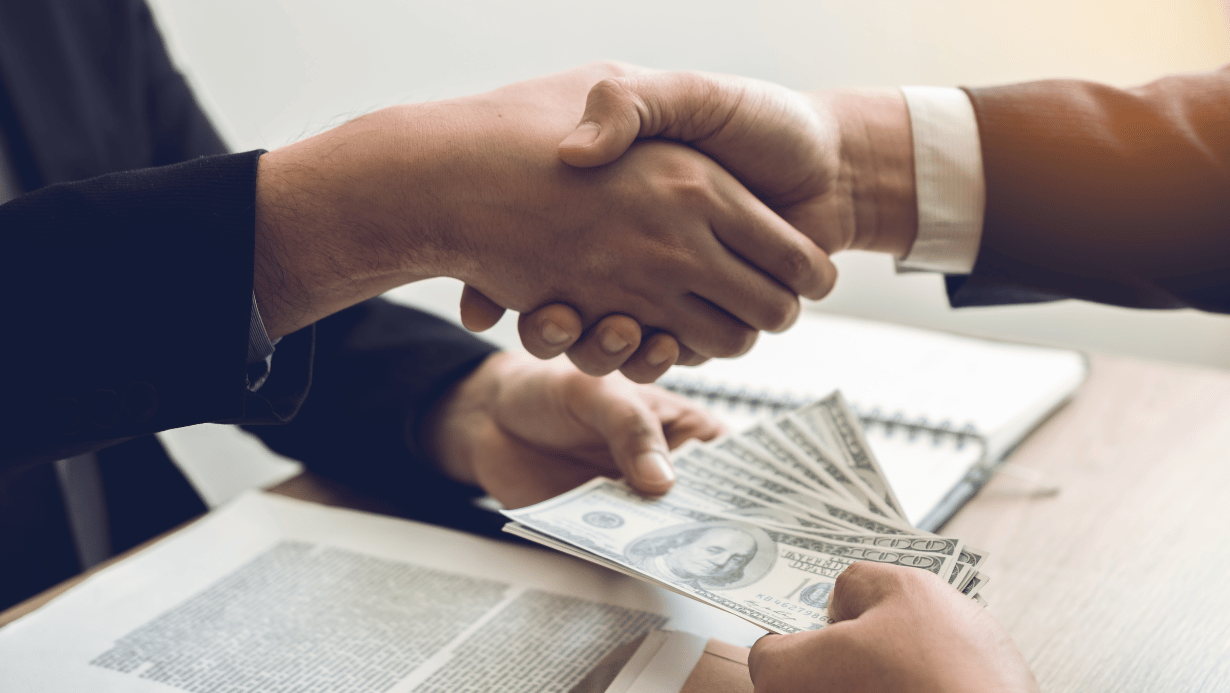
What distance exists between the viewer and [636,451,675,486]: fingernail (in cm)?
72

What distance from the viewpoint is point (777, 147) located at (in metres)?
0.78

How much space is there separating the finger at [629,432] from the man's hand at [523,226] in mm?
47

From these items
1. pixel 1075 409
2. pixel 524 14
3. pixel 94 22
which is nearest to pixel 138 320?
pixel 94 22

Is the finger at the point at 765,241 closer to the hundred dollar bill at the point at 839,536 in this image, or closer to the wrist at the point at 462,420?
the hundred dollar bill at the point at 839,536

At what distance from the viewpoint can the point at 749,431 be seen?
814 millimetres

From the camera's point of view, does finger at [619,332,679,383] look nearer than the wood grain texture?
No

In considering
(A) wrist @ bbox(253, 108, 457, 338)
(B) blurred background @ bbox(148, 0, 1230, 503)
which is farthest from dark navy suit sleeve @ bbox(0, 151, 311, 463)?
(B) blurred background @ bbox(148, 0, 1230, 503)

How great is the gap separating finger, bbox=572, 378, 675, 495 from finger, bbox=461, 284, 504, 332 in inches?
4.7

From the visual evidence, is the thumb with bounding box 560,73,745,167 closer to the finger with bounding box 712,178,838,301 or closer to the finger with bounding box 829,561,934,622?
the finger with bounding box 712,178,838,301

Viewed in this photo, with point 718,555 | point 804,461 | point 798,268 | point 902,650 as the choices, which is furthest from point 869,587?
point 798,268

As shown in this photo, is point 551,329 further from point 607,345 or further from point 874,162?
point 874,162

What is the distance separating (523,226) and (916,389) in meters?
0.60

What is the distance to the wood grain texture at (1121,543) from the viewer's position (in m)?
0.56

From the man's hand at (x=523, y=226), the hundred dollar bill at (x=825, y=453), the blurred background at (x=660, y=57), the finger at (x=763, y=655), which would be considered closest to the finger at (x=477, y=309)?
the man's hand at (x=523, y=226)
